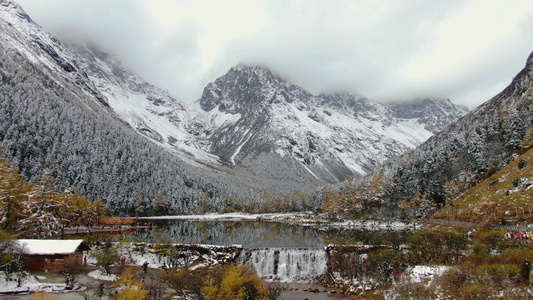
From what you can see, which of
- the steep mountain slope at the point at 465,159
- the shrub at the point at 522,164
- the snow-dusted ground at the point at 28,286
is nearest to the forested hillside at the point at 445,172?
the steep mountain slope at the point at 465,159

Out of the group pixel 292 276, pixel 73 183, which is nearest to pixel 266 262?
pixel 292 276

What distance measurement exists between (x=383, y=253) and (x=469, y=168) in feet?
252

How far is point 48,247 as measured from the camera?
4406 cm

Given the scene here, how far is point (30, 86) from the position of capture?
633ft

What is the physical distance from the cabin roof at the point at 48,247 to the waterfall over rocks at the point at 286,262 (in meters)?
27.0

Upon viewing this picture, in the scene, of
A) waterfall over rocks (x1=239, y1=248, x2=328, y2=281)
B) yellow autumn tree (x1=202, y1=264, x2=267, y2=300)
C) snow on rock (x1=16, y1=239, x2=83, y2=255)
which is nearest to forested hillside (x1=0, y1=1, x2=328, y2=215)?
snow on rock (x1=16, y1=239, x2=83, y2=255)

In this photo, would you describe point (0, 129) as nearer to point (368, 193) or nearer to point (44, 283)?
point (44, 283)

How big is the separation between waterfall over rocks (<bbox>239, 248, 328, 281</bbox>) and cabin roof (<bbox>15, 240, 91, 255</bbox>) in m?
27.0

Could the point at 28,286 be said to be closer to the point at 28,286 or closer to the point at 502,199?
the point at 28,286

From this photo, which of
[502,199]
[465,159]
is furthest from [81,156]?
[465,159]

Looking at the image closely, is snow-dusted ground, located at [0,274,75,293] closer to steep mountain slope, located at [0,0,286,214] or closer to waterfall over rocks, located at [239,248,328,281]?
waterfall over rocks, located at [239,248,328,281]

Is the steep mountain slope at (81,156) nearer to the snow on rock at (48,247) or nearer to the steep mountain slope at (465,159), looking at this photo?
the snow on rock at (48,247)

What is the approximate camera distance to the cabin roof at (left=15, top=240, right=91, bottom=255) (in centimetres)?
4294

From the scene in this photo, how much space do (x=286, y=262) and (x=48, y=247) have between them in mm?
36902
